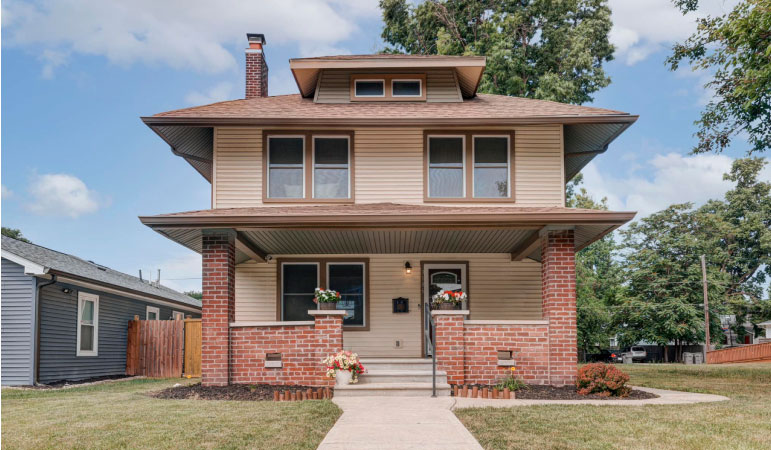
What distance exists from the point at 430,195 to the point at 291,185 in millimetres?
2794

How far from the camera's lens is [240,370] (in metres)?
10.8

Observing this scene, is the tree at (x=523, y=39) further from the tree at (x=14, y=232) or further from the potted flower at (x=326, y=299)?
the tree at (x=14, y=232)

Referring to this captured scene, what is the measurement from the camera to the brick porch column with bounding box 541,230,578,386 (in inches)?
419

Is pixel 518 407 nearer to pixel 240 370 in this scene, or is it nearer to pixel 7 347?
pixel 240 370

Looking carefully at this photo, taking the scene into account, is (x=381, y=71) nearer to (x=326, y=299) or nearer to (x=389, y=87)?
(x=389, y=87)

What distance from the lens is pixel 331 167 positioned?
1326 centimetres

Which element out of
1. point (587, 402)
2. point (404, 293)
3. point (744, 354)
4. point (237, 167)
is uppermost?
point (237, 167)

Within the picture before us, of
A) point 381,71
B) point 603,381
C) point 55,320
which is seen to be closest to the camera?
point 603,381

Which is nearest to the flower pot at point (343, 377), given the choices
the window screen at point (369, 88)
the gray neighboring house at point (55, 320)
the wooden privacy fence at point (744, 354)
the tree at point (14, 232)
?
the window screen at point (369, 88)

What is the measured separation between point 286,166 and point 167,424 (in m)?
6.83

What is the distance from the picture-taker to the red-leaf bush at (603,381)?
32.0 feet

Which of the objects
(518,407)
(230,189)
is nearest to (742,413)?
(518,407)

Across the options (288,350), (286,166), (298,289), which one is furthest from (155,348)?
(288,350)

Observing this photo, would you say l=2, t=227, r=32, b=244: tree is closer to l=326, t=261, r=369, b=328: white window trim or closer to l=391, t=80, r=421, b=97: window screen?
l=326, t=261, r=369, b=328: white window trim
